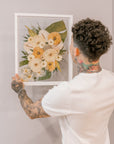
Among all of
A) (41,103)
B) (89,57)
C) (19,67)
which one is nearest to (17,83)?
(19,67)

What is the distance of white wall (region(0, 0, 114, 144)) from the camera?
4.00ft

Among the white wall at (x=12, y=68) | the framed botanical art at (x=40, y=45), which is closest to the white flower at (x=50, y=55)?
the framed botanical art at (x=40, y=45)

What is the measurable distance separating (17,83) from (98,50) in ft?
1.64

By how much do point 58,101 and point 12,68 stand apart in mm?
557

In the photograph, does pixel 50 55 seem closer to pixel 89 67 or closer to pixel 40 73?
pixel 40 73

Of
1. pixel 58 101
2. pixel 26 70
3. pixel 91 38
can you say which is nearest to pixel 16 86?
pixel 26 70

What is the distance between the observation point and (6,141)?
4.21 ft

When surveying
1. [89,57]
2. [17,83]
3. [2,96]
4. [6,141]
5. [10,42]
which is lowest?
[6,141]

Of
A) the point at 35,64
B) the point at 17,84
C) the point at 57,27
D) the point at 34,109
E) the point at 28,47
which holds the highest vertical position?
the point at 57,27

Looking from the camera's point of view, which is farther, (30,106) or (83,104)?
(30,106)

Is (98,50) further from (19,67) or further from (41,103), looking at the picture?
(19,67)

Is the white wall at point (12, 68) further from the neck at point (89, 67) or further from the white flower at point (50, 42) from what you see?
the neck at point (89, 67)

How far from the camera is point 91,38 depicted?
796 mm

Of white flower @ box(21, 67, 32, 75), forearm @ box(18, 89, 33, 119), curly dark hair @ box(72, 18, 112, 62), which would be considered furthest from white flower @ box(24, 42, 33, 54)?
curly dark hair @ box(72, 18, 112, 62)
